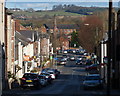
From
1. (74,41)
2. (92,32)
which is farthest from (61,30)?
(92,32)

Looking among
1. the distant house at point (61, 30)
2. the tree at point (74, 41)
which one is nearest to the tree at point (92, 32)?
the distant house at point (61, 30)

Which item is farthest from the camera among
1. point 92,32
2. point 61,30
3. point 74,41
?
point 61,30

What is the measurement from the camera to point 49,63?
76.1m

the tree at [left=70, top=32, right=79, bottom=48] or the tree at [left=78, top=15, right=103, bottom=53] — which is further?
the tree at [left=70, top=32, right=79, bottom=48]

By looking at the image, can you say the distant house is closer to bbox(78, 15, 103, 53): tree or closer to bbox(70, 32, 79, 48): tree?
bbox(70, 32, 79, 48): tree

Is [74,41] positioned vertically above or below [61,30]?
below

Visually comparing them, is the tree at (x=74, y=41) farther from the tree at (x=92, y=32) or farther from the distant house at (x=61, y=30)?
the tree at (x=92, y=32)

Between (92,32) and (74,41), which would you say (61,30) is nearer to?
(74,41)

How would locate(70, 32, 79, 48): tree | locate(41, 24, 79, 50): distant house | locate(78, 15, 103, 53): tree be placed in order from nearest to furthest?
locate(78, 15, 103, 53): tree, locate(41, 24, 79, 50): distant house, locate(70, 32, 79, 48): tree

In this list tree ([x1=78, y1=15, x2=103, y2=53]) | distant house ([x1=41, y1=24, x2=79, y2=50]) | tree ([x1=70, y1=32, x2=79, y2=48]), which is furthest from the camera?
tree ([x1=70, y1=32, x2=79, y2=48])

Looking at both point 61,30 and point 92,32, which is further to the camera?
point 61,30

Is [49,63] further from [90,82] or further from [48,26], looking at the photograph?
[90,82]

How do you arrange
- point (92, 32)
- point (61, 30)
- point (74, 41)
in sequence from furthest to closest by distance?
point (61, 30) → point (74, 41) → point (92, 32)

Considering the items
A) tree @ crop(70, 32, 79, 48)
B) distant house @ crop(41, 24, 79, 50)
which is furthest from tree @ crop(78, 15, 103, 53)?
tree @ crop(70, 32, 79, 48)
